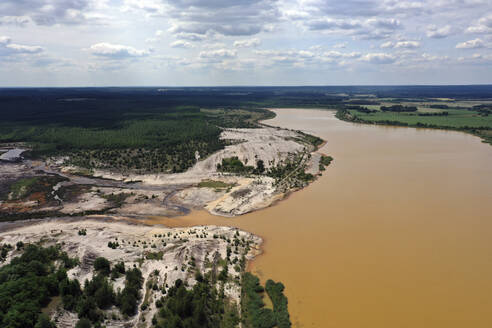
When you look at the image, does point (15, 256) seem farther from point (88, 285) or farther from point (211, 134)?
point (211, 134)

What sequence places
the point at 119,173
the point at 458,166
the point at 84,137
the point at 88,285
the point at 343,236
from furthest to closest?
the point at 84,137
the point at 458,166
the point at 119,173
the point at 343,236
the point at 88,285

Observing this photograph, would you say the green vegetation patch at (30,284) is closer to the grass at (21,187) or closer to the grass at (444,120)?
the grass at (21,187)

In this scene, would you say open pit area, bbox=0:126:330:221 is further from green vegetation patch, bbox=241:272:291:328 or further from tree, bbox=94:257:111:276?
green vegetation patch, bbox=241:272:291:328

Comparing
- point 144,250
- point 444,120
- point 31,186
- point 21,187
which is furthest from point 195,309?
point 444,120

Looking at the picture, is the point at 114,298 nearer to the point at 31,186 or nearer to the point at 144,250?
the point at 144,250

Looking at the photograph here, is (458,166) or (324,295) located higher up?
(458,166)

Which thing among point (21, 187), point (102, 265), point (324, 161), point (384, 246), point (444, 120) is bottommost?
point (384, 246)

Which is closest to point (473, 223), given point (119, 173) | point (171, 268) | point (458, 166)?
point (458, 166)

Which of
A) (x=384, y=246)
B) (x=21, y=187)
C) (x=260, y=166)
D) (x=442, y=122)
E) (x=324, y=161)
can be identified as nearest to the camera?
(x=384, y=246)

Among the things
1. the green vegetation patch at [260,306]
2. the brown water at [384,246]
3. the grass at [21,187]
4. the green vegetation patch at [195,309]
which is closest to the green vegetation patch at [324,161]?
the brown water at [384,246]
